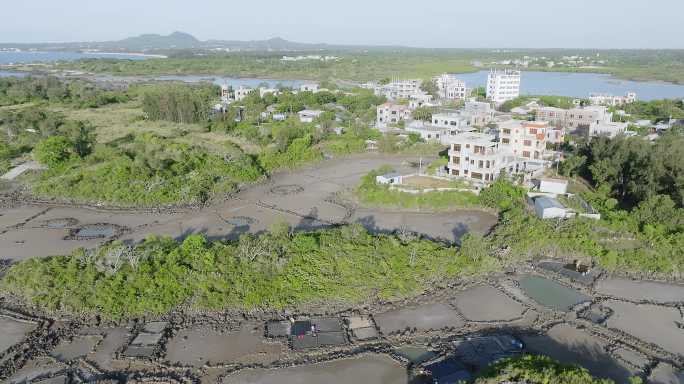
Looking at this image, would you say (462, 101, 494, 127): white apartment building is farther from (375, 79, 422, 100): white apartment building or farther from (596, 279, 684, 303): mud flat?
(596, 279, 684, 303): mud flat

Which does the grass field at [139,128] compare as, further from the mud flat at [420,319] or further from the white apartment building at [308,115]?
the mud flat at [420,319]

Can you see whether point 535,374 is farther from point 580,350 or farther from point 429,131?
point 429,131

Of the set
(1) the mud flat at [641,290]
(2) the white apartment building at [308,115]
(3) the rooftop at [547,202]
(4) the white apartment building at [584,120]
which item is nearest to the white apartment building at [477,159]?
(3) the rooftop at [547,202]

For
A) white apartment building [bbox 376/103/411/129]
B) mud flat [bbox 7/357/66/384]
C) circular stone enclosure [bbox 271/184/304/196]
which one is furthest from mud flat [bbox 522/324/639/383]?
white apartment building [bbox 376/103/411/129]

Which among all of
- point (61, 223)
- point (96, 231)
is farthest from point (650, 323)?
point (61, 223)

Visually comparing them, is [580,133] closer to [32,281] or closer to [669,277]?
[669,277]
